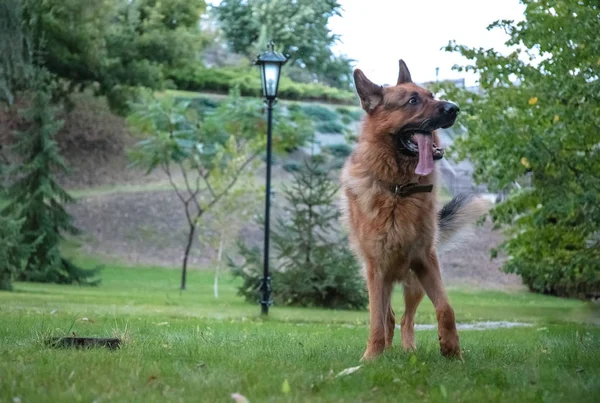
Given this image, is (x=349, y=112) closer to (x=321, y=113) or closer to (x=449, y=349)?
(x=321, y=113)

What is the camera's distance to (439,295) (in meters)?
7.28

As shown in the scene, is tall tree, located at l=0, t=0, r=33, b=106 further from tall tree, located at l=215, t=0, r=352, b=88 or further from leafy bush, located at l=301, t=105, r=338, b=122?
leafy bush, located at l=301, t=105, r=338, b=122

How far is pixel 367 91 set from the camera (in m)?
7.66

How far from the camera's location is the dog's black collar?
7.31m

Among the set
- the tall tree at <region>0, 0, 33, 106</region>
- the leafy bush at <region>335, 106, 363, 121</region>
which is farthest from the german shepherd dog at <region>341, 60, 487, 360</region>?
the leafy bush at <region>335, 106, 363, 121</region>

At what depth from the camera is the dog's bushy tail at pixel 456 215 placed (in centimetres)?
866

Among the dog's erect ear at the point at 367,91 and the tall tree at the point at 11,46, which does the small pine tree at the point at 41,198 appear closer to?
the tall tree at the point at 11,46

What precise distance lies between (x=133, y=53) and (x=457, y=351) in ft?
111

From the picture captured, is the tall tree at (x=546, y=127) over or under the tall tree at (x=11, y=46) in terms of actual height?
under

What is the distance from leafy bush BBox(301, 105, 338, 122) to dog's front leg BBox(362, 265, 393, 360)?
40888 mm

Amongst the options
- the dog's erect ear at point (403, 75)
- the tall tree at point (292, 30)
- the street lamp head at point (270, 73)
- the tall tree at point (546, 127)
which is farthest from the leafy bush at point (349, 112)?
the dog's erect ear at point (403, 75)

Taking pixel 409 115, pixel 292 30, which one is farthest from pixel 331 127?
pixel 409 115

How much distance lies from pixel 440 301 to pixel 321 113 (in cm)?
4178

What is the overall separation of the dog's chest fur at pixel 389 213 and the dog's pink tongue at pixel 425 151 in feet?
0.52
